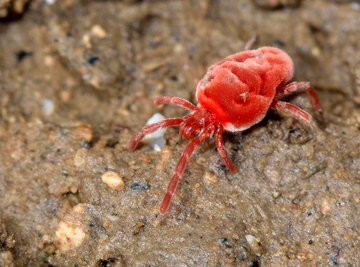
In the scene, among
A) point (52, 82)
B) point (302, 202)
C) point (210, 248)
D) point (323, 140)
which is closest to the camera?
point (210, 248)

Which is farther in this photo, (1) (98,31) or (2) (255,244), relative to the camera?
(1) (98,31)

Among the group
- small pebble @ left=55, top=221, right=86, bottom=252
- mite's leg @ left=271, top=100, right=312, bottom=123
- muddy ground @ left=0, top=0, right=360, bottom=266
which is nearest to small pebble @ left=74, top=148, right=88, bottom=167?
muddy ground @ left=0, top=0, right=360, bottom=266

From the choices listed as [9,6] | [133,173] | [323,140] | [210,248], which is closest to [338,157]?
[323,140]

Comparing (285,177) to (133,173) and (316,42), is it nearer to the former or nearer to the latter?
(133,173)

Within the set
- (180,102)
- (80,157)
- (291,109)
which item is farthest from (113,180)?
(291,109)

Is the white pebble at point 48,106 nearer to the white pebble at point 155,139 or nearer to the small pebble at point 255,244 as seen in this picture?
the white pebble at point 155,139

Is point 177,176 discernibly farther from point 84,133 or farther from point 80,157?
point 84,133
